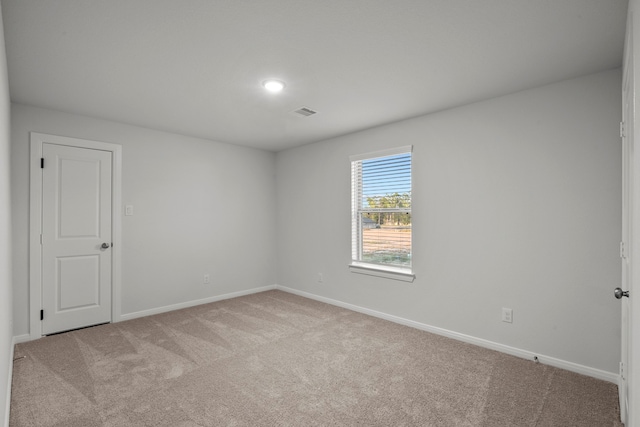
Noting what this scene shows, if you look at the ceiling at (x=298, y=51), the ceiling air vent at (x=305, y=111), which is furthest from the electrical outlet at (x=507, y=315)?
the ceiling air vent at (x=305, y=111)

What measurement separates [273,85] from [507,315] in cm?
296

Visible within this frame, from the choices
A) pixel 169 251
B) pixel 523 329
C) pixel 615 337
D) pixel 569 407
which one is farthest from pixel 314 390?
pixel 169 251

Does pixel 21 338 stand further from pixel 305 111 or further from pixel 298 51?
pixel 298 51

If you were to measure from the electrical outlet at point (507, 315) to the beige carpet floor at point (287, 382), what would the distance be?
0.32m

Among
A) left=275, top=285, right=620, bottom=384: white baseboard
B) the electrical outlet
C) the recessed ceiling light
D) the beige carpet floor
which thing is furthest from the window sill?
the recessed ceiling light

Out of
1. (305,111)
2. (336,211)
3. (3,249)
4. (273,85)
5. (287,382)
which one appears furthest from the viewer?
(336,211)

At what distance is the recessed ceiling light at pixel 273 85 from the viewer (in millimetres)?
2713

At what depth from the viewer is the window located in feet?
12.6

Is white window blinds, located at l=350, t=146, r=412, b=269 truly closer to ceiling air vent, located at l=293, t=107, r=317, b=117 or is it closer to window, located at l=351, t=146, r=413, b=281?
window, located at l=351, t=146, r=413, b=281

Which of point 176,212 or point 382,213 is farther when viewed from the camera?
point 176,212

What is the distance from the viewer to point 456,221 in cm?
335

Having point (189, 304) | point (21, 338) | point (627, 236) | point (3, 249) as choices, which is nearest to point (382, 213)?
point (627, 236)

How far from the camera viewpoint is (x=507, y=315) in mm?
2975

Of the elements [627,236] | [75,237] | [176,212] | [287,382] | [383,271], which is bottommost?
[287,382]
